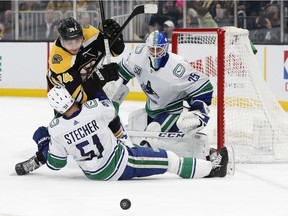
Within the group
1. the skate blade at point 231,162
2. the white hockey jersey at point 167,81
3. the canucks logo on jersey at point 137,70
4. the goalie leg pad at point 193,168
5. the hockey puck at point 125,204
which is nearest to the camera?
the hockey puck at point 125,204

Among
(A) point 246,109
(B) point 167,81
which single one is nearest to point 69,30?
(B) point 167,81

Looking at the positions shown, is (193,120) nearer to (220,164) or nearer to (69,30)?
(220,164)

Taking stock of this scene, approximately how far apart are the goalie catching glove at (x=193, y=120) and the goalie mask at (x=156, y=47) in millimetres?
371

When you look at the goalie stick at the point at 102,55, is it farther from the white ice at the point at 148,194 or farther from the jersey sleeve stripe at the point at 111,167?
the jersey sleeve stripe at the point at 111,167

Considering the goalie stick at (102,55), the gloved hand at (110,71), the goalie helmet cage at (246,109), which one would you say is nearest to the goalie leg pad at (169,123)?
the goalie helmet cage at (246,109)

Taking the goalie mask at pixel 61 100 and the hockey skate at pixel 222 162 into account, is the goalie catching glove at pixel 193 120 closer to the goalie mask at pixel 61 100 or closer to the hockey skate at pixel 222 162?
the hockey skate at pixel 222 162

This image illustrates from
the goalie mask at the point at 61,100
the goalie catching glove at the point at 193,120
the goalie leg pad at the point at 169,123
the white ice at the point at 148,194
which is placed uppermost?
the goalie mask at the point at 61,100

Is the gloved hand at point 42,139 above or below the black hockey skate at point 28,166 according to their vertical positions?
above

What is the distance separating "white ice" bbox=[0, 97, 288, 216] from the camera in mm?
3967

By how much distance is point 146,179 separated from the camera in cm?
480

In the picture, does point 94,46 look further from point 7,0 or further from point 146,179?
point 7,0

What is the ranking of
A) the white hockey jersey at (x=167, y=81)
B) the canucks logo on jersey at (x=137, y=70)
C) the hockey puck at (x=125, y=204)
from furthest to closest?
1. the canucks logo on jersey at (x=137, y=70)
2. the white hockey jersey at (x=167, y=81)
3. the hockey puck at (x=125, y=204)

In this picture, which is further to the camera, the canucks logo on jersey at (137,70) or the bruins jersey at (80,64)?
the canucks logo on jersey at (137,70)

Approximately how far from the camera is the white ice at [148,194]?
397cm
